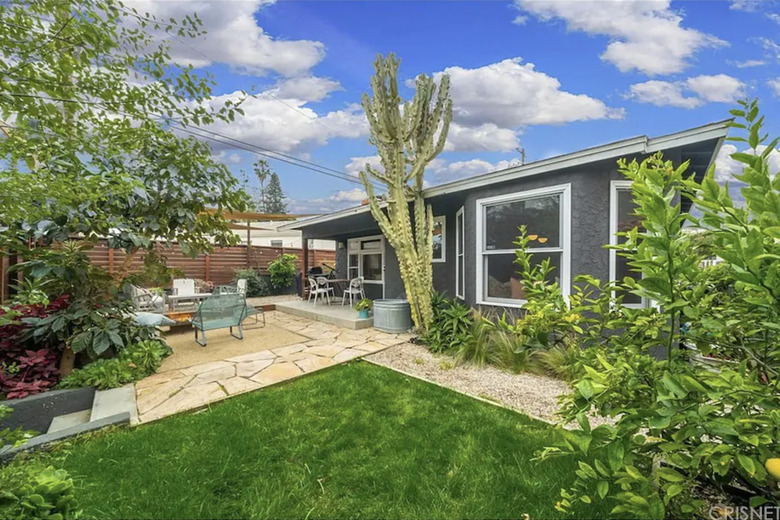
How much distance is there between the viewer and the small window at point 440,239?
753cm

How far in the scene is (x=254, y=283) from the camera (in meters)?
12.7

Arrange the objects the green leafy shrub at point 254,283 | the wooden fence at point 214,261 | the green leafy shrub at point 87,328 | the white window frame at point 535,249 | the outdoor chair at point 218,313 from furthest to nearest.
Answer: the green leafy shrub at point 254,283
the wooden fence at point 214,261
the outdoor chair at point 218,313
the white window frame at point 535,249
the green leafy shrub at point 87,328

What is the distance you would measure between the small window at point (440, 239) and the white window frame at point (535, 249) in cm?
181

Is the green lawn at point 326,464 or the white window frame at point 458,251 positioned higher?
the white window frame at point 458,251

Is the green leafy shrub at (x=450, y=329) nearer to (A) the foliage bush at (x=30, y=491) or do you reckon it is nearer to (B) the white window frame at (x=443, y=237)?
(B) the white window frame at (x=443, y=237)

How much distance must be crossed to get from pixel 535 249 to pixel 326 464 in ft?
13.7

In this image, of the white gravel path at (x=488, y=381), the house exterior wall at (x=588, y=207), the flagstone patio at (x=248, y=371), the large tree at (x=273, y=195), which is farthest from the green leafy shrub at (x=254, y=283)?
the large tree at (x=273, y=195)

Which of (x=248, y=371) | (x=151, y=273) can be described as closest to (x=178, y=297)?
(x=151, y=273)

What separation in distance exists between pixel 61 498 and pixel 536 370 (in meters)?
4.56

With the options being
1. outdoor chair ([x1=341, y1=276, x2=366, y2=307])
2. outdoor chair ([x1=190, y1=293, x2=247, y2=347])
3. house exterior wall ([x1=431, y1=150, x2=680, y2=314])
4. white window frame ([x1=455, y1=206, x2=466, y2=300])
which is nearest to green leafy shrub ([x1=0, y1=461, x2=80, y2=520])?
outdoor chair ([x1=190, y1=293, x2=247, y2=347])

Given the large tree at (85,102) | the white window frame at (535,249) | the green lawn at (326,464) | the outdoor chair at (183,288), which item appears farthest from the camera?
the outdoor chair at (183,288)

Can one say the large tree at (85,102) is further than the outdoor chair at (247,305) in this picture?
No

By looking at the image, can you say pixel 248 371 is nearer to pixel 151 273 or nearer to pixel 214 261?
pixel 151 273

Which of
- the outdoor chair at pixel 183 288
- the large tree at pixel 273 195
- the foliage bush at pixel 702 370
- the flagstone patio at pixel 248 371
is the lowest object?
the flagstone patio at pixel 248 371
